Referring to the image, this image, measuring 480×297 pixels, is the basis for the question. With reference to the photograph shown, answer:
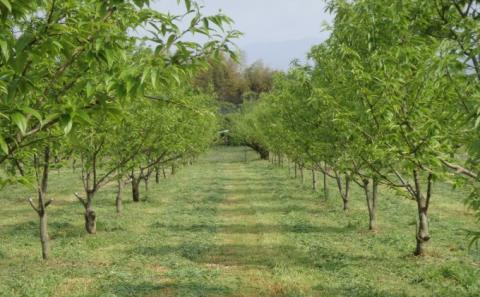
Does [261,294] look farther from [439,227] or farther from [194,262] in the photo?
[439,227]

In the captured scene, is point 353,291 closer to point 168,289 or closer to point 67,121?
point 168,289

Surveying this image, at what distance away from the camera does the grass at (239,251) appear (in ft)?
43.4

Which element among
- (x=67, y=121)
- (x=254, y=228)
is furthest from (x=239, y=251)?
(x=67, y=121)

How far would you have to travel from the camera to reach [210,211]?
28.2 meters

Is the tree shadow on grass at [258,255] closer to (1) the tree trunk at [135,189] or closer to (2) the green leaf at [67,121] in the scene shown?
(2) the green leaf at [67,121]

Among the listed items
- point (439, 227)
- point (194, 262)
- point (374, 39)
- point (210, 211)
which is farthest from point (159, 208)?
point (374, 39)

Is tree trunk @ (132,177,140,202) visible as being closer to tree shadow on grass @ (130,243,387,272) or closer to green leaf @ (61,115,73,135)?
tree shadow on grass @ (130,243,387,272)

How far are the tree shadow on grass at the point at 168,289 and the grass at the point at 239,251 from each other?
3 cm

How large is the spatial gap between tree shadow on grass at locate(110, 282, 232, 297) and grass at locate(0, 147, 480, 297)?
0.03 metres

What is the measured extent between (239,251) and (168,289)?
5.48 metres

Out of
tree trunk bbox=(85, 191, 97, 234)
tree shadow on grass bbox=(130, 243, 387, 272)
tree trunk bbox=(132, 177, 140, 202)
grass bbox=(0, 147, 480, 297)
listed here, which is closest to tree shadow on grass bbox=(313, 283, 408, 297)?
grass bbox=(0, 147, 480, 297)

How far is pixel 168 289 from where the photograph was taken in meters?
13.2

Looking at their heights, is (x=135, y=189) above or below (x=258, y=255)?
above

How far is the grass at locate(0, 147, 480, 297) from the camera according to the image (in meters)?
13.2
